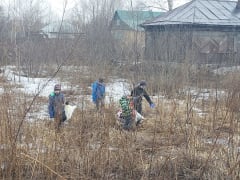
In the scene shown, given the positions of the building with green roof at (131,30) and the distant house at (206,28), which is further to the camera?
the distant house at (206,28)

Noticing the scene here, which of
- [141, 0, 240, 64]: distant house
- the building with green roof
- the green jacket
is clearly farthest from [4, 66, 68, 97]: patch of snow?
[141, 0, 240, 64]: distant house

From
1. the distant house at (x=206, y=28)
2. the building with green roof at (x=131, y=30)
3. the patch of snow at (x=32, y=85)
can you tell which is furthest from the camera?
the distant house at (x=206, y=28)

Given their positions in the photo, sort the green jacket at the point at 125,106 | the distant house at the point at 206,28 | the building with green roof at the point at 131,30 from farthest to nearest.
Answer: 1. the distant house at the point at 206,28
2. the green jacket at the point at 125,106
3. the building with green roof at the point at 131,30

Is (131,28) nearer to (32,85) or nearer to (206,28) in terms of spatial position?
(32,85)

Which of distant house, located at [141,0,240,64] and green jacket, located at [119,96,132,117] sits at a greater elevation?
distant house, located at [141,0,240,64]

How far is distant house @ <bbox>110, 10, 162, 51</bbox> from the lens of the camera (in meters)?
4.72

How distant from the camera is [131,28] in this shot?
10312mm

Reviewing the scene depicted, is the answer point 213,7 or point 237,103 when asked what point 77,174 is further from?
point 213,7

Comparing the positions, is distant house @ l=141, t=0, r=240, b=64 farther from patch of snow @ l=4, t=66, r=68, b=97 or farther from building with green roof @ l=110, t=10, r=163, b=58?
patch of snow @ l=4, t=66, r=68, b=97

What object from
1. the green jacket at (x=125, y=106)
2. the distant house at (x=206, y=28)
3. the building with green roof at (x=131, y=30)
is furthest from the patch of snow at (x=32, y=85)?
the distant house at (x=206, y=28)

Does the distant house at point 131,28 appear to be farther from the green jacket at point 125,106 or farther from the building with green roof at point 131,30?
the green jacket at point 125,106

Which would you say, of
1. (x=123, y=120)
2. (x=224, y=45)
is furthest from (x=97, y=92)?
(x=224, y=45)

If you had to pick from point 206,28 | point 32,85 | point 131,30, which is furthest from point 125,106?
point 206,28

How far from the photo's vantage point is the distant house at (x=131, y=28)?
15.5ft
